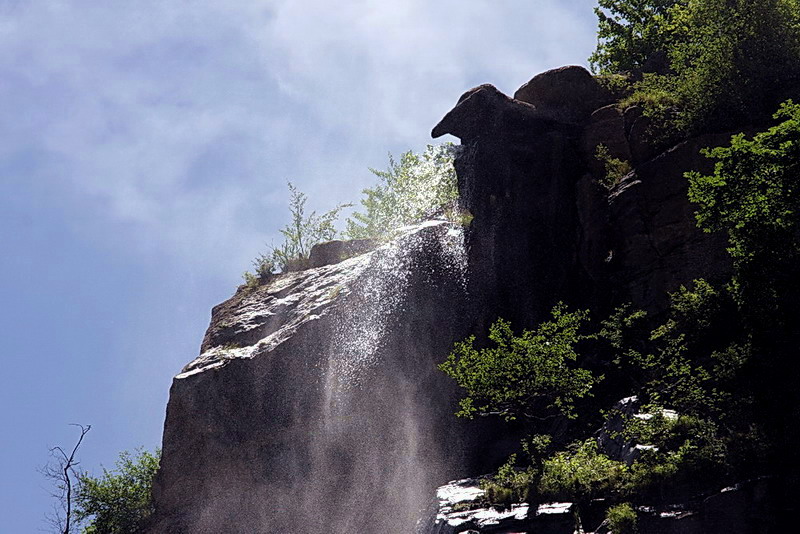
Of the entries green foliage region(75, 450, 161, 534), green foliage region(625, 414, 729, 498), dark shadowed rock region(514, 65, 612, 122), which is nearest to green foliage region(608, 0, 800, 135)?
dark shadowed rock region(514, 65, 612, 122)

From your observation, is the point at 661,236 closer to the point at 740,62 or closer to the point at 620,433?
the point at 740,62

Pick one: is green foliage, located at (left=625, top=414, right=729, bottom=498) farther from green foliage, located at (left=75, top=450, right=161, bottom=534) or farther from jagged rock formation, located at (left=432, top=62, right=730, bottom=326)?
green foliage, located at (left=75, top=450, right=161, bottom=534)

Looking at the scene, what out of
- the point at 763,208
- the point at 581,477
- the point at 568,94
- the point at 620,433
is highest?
the point at 568,94

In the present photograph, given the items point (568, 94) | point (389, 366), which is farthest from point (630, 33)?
point (389, 366)

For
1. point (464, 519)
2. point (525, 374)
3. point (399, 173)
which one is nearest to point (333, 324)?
point (525, 374)

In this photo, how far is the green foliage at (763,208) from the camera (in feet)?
60.2

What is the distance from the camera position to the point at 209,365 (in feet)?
99.0

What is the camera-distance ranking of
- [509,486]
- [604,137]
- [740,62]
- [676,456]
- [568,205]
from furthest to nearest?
1. [604,137]
2. [568,205]
3. [740,62]
4. [509,486]
5. [676,456]

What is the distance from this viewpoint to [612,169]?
3002cm

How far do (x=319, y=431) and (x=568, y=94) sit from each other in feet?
68.1

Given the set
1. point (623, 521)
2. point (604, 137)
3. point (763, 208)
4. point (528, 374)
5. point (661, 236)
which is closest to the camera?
point (623, 521)

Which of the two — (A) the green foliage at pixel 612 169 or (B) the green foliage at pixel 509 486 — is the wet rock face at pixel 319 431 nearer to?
(B) the green foliage at pixel 509 486

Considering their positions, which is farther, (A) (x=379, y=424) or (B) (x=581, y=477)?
(A) (x=379, y=424)

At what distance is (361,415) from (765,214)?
17.2m
